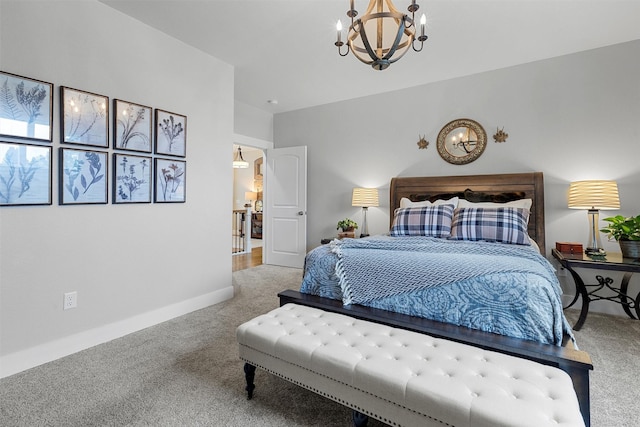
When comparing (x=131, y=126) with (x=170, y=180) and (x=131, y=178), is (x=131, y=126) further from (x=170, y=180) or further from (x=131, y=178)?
(x=170, y=180)

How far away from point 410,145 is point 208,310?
3.19 metres

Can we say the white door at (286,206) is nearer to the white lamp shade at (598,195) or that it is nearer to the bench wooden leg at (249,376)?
the bench wooden leg at (249,376)

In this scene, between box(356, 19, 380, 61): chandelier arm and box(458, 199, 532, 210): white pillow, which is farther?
box(458, 199, 532, 210): white pillow

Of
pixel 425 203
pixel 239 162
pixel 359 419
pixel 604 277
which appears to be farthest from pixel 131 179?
pixel 239 162

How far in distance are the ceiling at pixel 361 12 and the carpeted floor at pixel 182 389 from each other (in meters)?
2.64

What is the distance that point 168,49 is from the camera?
2.85 metres

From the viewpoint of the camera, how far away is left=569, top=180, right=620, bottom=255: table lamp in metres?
2.77

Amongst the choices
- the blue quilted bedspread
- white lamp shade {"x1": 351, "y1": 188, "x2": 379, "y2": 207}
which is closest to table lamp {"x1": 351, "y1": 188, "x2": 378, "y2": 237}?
white lamp shade {"x1": 351, "y1": 188, "x2": 379, "y2": 207}

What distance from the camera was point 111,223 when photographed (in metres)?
2.46

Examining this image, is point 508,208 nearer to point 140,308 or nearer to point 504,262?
point 504,262

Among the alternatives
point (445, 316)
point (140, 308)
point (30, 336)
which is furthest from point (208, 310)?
point (445, 316)

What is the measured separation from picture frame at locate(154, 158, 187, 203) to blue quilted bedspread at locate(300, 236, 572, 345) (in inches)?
58.8

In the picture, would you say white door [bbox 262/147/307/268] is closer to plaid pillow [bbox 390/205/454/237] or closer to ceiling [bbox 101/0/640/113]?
ceiling [bbox 101/0/640/113]

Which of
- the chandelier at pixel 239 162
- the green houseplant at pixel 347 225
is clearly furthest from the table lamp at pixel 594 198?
the chandelier at pixel 239 162
